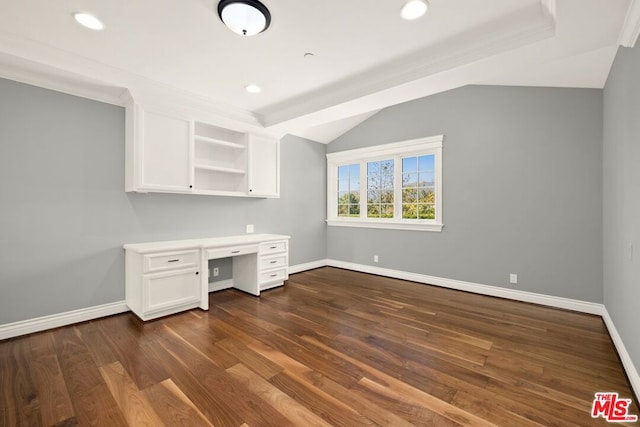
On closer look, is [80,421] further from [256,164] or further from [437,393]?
[256,164]

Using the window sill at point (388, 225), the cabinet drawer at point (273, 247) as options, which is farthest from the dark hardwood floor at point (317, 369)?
the window sill at point (388, 225)

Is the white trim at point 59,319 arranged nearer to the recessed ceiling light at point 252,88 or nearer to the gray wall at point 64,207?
the gray wall at point 64,207

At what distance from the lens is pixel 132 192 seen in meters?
3.28

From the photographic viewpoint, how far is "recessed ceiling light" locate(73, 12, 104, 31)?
205 centimetres

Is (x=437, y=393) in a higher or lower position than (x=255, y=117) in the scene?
lower

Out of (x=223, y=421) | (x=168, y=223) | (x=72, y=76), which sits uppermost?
(x=72, y=76)

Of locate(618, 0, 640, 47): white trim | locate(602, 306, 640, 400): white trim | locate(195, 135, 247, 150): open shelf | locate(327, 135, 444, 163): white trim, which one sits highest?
locate(618, 0, 640, 47): white trim

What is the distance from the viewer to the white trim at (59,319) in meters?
2.59

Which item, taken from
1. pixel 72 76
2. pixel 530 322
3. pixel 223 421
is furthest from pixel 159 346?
pixel 530 322

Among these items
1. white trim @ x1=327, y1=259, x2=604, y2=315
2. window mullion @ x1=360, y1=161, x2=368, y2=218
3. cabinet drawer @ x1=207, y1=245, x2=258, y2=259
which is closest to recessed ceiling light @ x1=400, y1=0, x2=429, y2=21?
cabinet drawer @ x1=207, y1=245, x2=258, y2=259

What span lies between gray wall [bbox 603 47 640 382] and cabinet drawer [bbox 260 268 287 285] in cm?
360

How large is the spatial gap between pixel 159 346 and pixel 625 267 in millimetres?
3888

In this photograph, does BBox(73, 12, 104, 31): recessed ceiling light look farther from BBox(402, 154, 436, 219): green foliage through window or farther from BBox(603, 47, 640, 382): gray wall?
BBox(402, 154, 436, 219): green foliage through window

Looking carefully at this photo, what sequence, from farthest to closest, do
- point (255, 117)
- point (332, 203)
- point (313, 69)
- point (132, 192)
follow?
point (332, 203) → point (255, 117) → point (132, 192) → point (313, 69)
